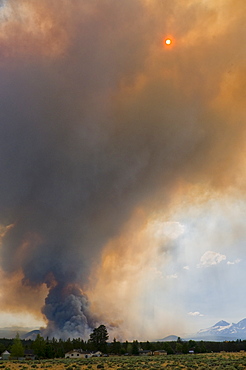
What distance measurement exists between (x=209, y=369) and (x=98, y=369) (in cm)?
1898

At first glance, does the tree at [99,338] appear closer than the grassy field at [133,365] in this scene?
No

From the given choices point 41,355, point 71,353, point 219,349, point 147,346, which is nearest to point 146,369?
point 41,355

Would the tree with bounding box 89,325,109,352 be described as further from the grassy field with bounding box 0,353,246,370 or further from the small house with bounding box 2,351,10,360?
the grassy field with bounding box 0,353,246,370

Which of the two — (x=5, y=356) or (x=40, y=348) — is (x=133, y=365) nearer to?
(x=40, y=348)

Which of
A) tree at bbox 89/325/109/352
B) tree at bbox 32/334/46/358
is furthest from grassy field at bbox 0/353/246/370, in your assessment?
tree at bbox 89/325/109/352

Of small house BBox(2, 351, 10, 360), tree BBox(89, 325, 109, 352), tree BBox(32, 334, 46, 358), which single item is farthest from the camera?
tree BBox(89, 325, 109, 352)

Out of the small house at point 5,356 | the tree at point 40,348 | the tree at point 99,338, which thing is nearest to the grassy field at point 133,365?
the tree at point 40,348

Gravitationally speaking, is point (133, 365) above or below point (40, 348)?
below

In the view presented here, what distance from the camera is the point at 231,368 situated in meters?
52.4

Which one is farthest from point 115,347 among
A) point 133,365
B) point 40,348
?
point 133,365

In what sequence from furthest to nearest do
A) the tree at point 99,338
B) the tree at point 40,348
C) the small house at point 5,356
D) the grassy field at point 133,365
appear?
the tree at point 99,338 → the small house at point 5,356 → the tree at point 40,348 → the grassy field at point 133,365

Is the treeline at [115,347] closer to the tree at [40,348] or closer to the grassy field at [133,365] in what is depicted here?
the tree at [40,348]

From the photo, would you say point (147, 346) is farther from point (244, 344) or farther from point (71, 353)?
point (244, 344)

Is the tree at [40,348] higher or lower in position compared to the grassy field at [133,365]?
higher
